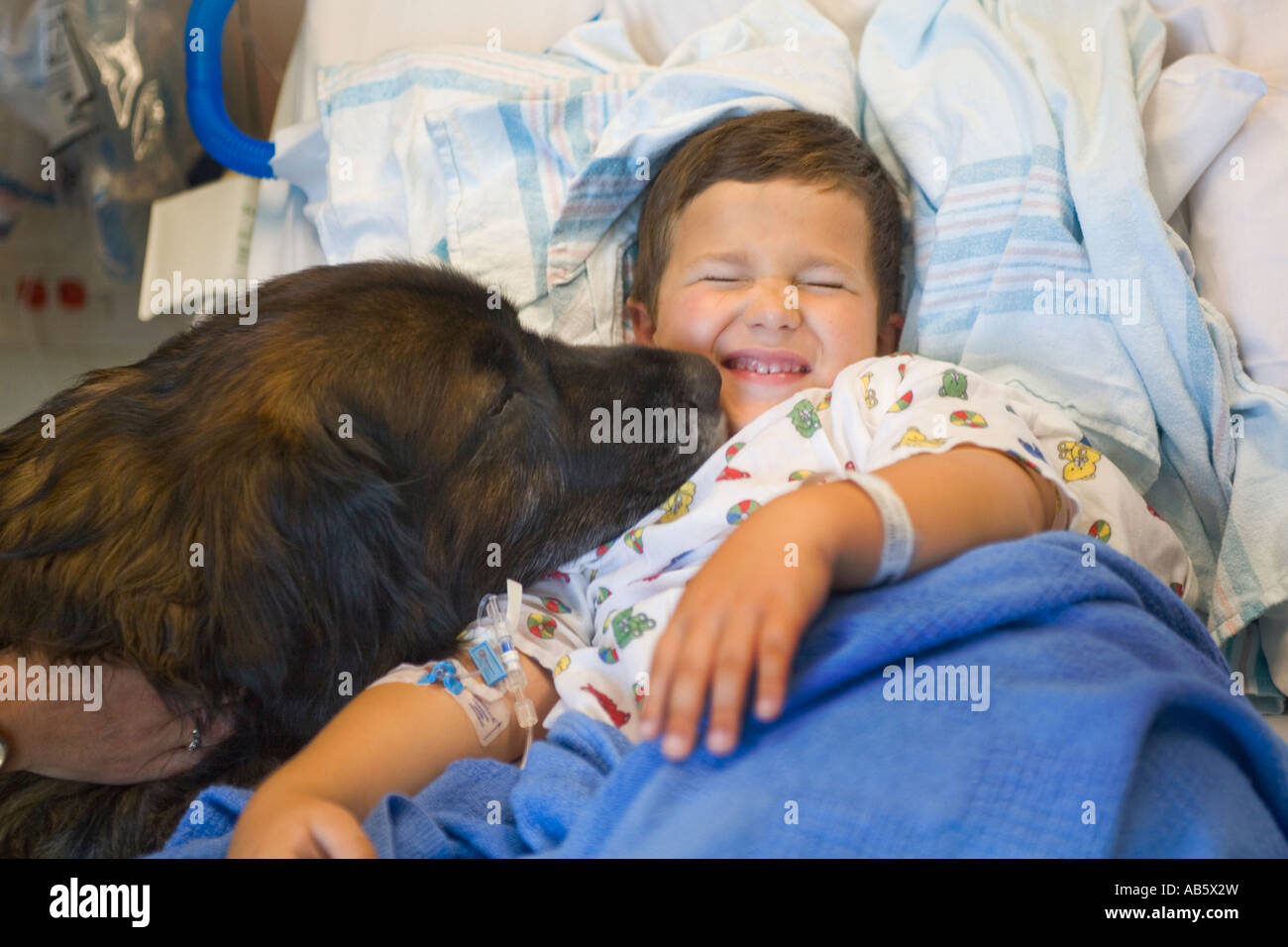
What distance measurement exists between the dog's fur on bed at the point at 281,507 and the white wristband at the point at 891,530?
485mm

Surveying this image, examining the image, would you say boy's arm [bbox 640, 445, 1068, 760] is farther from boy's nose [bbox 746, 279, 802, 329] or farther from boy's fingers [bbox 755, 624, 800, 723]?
boy's nose [bbox 746, 279, 802, 329]

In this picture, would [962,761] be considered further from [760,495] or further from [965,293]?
[965,293]

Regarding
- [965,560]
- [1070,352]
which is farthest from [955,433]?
[1070,352]

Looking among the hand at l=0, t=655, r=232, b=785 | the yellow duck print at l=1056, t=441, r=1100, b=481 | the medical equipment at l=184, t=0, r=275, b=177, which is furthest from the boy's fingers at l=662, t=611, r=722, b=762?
the medical equipment at l=184, t=0, r=275, b=177

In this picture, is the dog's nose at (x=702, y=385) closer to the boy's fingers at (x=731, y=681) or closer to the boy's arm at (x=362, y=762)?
the boy's arm at (x=362, y=762)

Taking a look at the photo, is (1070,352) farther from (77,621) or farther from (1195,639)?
(77,621)

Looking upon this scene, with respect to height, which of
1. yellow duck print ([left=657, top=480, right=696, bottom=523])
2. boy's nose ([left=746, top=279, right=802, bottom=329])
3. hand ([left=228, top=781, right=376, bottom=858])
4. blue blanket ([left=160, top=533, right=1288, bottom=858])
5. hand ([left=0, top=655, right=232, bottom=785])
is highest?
boy's nose ([left=746, top=279, right=802, bottom=329])

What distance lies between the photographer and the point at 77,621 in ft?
3.59

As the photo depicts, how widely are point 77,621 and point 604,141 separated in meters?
1.19

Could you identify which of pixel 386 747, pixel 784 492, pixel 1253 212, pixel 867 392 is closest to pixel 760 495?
pixel 784 492

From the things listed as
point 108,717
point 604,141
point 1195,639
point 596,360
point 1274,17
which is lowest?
point 108,717

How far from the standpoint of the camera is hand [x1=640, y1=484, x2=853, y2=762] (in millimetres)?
784

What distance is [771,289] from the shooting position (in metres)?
1.56

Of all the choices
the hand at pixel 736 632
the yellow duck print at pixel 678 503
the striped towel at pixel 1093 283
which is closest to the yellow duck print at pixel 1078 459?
the striped towel at pixel 1093 283
